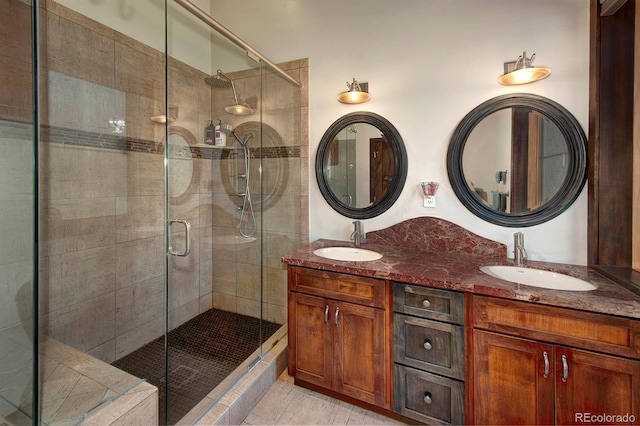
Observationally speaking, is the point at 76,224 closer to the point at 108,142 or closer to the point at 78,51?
the point at 108,142

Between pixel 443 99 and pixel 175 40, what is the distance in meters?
2.14

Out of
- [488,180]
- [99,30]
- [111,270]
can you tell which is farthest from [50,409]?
[488,180]

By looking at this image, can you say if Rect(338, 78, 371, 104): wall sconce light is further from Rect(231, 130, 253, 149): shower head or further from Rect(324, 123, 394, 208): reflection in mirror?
Rect(231, 130, 253, 149): shower head

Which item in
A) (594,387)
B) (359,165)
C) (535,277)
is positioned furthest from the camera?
(359,165)

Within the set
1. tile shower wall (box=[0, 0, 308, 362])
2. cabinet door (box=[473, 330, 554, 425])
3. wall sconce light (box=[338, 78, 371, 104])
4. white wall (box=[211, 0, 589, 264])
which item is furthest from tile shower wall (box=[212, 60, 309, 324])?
cabinet door (box=[473, 330, 554, 425])

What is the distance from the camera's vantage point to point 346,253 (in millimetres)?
2123

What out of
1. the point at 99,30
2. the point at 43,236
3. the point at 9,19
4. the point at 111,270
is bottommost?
the point at 111,270

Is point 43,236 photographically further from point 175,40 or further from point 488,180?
point 488,180

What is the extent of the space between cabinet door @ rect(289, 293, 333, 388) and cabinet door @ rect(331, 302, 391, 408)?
62 millimetres

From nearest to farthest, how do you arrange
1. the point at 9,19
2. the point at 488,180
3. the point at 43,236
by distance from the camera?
1. the point at 9,19
2. the point at 43,236
3. the point at 488,180

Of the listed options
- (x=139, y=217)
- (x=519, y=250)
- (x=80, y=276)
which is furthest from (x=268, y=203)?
(x=519, y=250)

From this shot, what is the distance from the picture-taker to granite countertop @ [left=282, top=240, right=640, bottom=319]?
1.20m

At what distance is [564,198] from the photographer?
172 centimetres

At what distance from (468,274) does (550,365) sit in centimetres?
50
